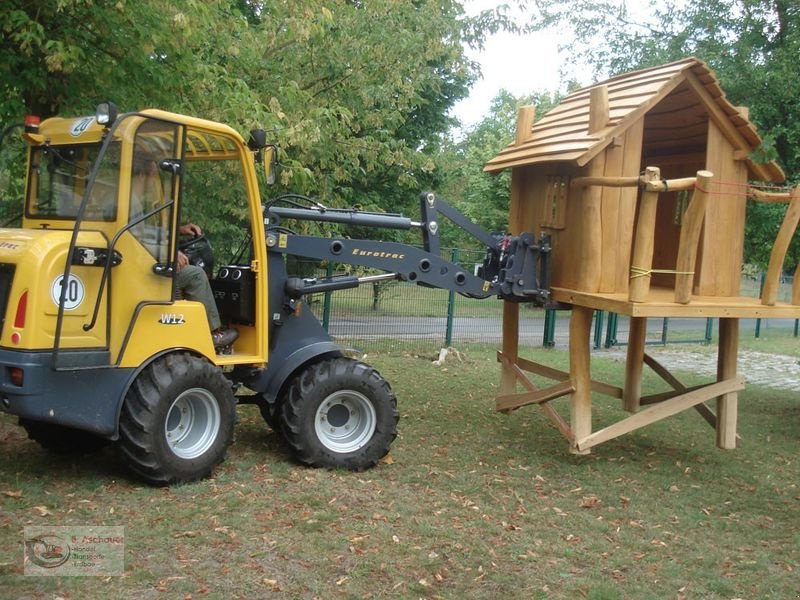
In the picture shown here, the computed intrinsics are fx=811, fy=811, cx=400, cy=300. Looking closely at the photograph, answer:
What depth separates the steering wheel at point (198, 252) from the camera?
19.8 ft

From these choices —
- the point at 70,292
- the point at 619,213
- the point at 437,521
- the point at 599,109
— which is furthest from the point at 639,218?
the point at 70,292

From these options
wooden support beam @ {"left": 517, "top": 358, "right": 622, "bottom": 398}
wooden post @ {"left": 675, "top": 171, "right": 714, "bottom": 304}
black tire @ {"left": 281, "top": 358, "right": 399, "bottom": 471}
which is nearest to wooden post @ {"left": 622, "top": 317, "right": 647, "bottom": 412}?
wooden support beam @ {"left": 517, "top": 358, "right": 622, "bottom": 398}

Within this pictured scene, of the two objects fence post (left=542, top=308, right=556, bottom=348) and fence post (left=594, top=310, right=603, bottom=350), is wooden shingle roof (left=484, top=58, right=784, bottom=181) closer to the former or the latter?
fence post (left=542, top=308, right=556, bottom=348)

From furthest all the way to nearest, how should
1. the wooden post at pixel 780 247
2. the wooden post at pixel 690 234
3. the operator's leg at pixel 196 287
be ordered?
1. the wooden post at pixel 780 247
2. the wooden post at pixel 690 234
3. the operator's leg at pixel 196 287

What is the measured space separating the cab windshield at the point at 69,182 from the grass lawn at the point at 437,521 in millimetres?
1794

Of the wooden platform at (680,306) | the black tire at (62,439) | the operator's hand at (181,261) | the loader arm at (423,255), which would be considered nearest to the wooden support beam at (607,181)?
the loader arm at (423,255)

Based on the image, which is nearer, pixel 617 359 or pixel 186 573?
pixel 186 573

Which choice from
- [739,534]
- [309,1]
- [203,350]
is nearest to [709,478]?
[739,534]

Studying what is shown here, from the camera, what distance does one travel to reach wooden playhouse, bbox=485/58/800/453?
6.17m

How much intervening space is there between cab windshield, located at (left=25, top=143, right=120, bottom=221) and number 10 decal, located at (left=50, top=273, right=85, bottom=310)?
1.57 ft

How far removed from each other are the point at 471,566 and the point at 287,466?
78.4 inches

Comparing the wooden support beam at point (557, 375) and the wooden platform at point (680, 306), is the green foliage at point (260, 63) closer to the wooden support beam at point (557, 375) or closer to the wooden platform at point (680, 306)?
the wooden support beam at point (557, 375)

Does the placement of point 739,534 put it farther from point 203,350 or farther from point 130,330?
point 130,330

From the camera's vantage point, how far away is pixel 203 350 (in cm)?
562
